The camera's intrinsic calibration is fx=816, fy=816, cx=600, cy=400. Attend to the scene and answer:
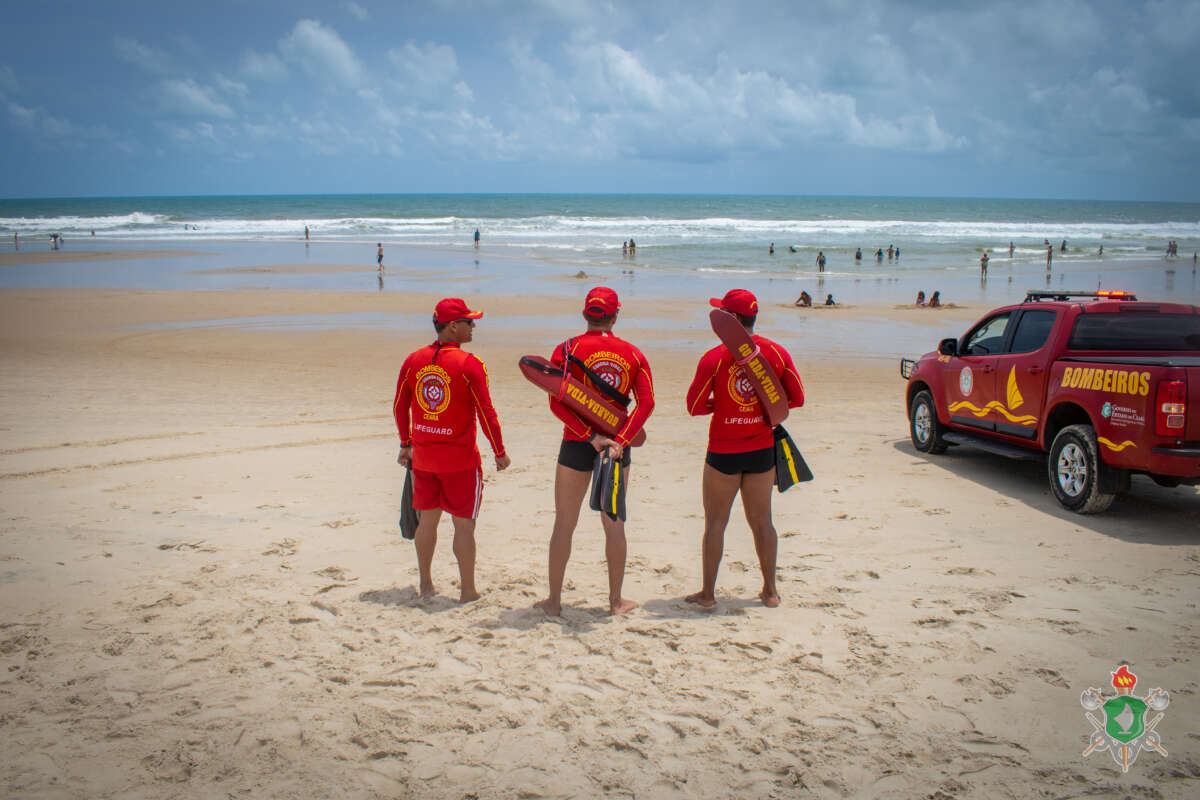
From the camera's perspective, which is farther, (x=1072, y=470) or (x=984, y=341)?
(x=984, y=341)

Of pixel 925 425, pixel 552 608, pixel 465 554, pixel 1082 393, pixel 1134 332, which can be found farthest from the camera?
pixel 925 425

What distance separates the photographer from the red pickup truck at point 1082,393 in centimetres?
604

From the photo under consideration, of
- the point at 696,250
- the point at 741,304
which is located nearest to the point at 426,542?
the point at 741,304

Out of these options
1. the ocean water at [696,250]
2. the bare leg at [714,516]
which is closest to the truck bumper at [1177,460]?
the bare leg at [714,516]

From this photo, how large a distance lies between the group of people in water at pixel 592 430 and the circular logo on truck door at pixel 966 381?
14.9 ft

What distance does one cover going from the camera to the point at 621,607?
4.80 m

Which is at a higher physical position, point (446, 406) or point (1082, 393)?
point (446, 406)

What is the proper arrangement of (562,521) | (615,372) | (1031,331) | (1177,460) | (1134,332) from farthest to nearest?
1. (1031,331)
2. (1134,332)
3. (1177,460)
4. (562,521)
5. (615,372)

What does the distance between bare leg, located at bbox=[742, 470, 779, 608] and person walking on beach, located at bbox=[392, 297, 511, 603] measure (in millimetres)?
1416

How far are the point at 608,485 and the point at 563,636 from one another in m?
0.88

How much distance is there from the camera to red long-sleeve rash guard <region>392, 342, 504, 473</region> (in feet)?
15.1

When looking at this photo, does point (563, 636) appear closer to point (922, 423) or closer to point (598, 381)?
point (598, 381)

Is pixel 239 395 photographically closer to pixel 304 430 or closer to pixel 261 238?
pixel 304 430

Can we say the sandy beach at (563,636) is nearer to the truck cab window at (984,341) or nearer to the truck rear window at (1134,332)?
the truck cab window at (984,341)
